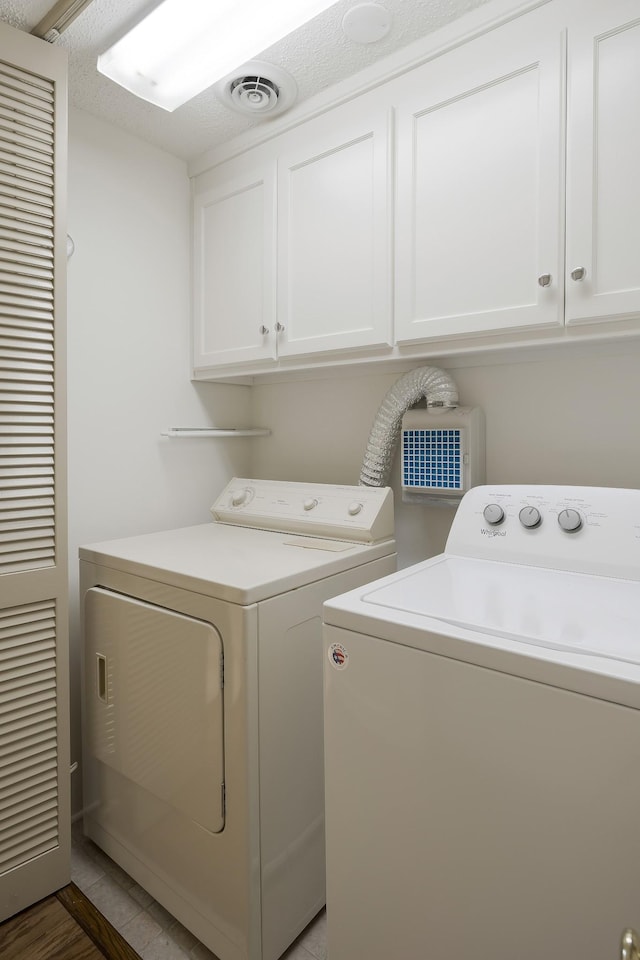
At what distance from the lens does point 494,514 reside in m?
1.42

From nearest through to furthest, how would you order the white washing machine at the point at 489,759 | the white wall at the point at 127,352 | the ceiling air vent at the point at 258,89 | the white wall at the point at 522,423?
the white washing machine at the point at 489,759
the white wall at the point at 522,423
the ceiling air vent at the point at 258,89
the white wall at the point at 127,352

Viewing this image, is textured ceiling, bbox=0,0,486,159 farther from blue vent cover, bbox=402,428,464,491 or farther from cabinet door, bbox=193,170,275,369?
blue vent cover, bbox=402,428,464,491

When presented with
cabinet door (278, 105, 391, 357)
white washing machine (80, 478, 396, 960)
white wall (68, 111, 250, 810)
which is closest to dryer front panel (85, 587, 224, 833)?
white washing machine (80, 478, 396, 960)

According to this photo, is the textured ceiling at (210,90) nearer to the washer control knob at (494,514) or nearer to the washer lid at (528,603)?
the washer control knob at (494,514)

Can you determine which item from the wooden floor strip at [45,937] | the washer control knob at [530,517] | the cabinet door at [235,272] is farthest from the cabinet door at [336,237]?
the wooden floor strip at [45,937]

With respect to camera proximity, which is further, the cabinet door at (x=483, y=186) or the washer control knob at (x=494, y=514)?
the washer control knob at (x=494, y=514)

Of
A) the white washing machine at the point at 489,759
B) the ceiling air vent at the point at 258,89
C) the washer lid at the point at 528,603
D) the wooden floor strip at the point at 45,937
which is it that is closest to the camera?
the white washing machine at the point at 489,759

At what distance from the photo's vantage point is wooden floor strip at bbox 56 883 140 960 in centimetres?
140

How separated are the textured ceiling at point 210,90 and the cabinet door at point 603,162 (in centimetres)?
37

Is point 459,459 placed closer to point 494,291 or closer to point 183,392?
point 494,291

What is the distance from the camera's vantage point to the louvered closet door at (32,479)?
1.44 m

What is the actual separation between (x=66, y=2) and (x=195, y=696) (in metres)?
1.76

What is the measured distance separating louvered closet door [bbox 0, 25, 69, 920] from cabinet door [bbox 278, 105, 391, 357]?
2.35 feet

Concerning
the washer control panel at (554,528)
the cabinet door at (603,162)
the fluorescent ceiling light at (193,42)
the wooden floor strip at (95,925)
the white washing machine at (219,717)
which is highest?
the fluorescent ceiling light at (193,42)
